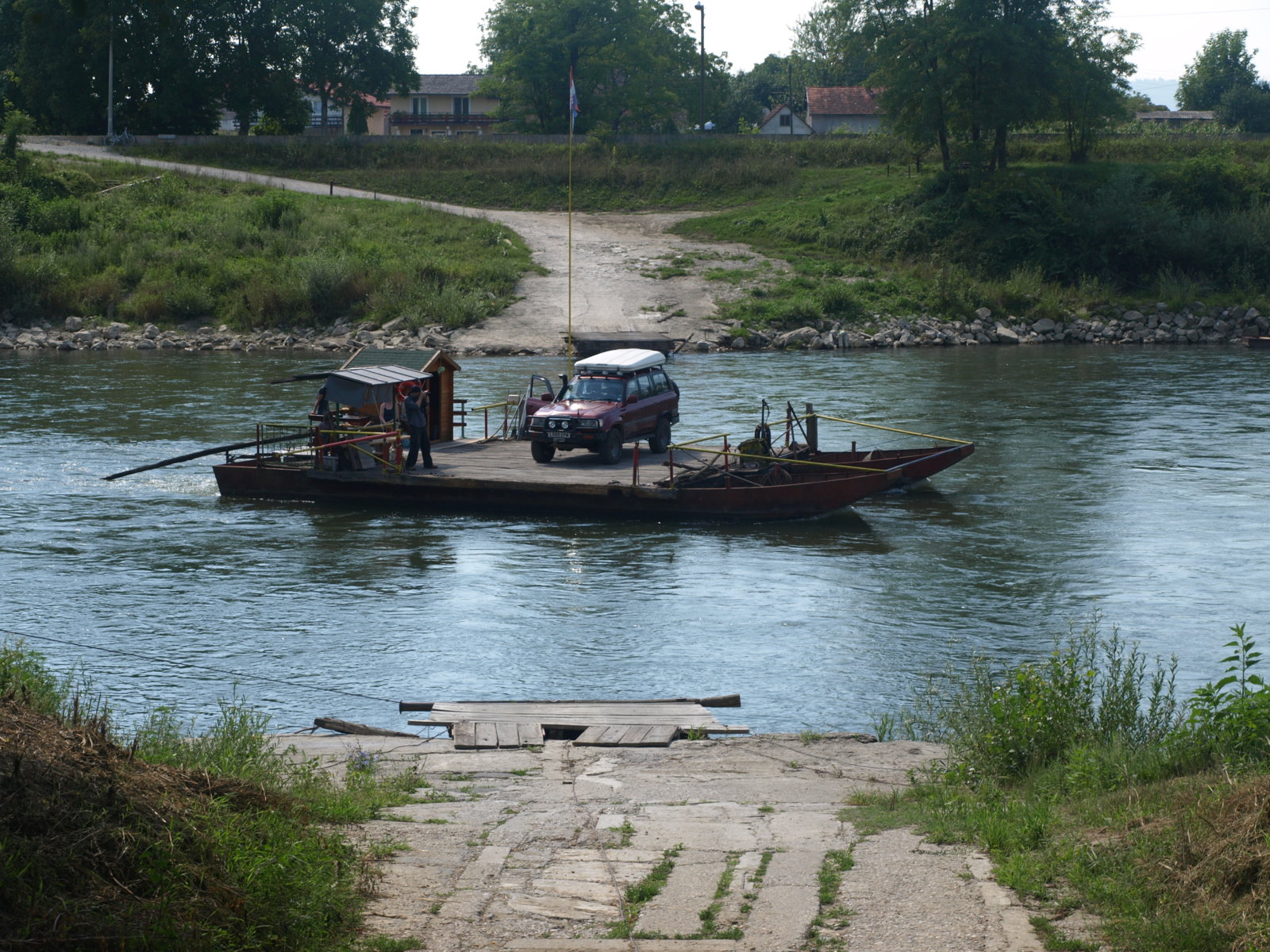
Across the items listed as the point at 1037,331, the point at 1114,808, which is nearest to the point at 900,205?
the point at 1037,331

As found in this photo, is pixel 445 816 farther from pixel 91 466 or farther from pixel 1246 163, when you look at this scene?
pixel 1246 163

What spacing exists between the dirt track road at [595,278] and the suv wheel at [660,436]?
79.0ft

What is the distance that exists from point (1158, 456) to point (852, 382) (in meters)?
14.6

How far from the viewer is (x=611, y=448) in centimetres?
2750

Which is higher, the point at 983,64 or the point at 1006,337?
the point at 983,64

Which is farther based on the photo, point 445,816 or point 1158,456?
point 1158,456

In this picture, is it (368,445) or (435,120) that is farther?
(435,120)

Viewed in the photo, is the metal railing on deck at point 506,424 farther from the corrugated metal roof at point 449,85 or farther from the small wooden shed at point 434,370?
the corrugated metal roof at point 449,85

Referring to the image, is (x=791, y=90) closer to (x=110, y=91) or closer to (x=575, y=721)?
(x=110, y=91)

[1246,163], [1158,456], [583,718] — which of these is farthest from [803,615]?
[1246,163]

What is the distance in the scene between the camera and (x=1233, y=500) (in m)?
26.5

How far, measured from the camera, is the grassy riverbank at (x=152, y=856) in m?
5.91

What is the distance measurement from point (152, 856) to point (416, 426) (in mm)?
20773

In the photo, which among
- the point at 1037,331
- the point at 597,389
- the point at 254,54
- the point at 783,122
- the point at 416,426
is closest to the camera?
the point at 416,426
